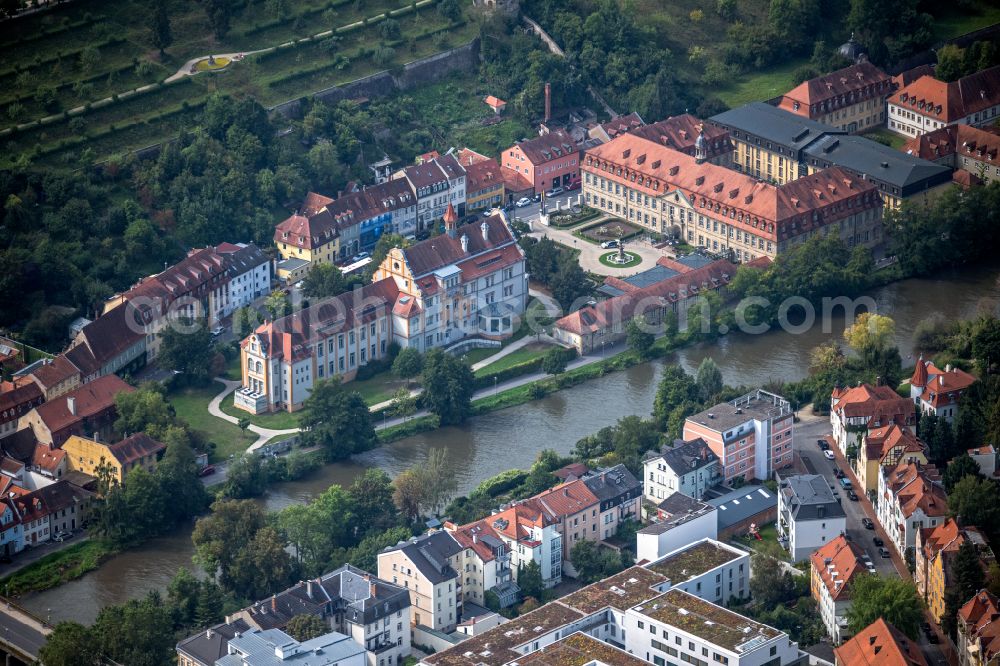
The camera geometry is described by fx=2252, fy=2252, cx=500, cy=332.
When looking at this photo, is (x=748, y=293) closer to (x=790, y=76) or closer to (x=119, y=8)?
(x=790, y=76)

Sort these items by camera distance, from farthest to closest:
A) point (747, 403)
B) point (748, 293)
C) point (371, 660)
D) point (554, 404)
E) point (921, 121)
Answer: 1. point (921, 121)
2. point (748, 293)
3. point (554, 404)
4. point (747, 403)
5. point (371, 660)

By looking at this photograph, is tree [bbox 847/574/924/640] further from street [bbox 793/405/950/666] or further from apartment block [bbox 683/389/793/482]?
apartment block [bbox 683/389/793/482]

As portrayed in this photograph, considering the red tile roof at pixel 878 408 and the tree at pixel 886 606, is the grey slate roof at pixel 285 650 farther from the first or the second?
the red tile roof at pixel 878 408

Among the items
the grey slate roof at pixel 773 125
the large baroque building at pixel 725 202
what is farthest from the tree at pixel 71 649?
the grey slate roof at pixel 773 125

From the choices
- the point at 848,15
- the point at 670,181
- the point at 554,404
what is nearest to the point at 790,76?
the point at 848,15

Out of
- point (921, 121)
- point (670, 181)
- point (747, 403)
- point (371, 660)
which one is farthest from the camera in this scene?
point (921, 121)

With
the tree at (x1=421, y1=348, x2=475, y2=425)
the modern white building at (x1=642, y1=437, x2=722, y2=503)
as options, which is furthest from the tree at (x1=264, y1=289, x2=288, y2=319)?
the modern white building at (x1=642, y1=437, x2=722, y2=503)

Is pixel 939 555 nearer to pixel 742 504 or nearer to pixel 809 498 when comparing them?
pixel 809 498

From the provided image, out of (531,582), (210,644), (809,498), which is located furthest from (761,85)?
(210,644)
